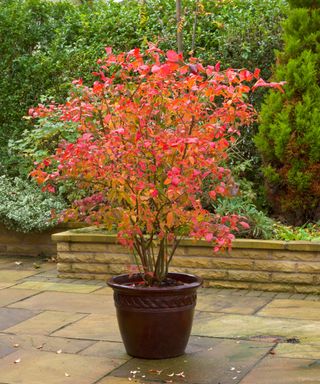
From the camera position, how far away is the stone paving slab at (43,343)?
5.18m

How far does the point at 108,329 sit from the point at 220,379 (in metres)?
1.40

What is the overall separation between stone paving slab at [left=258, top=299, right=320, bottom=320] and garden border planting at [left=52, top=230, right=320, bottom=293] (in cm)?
35

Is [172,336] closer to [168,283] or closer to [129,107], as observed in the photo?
[168,283]

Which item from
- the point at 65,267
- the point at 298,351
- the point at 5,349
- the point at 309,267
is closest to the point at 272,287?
the point at 309,267

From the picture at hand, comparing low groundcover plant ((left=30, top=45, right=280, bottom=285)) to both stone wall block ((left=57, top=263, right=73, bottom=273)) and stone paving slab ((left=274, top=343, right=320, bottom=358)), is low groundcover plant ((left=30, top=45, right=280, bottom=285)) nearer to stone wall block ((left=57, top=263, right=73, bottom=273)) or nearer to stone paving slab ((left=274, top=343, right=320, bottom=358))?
stone paving slab ((left=274, top=343, right=320, bottom=358))

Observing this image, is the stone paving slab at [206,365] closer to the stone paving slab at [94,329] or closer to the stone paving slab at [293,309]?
the stone paving slab at [94,329]

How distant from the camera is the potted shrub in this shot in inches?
184

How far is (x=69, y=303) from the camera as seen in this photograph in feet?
21.5

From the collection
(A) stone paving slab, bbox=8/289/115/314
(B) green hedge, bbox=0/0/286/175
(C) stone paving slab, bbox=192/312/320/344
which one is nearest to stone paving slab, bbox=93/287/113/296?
(A) stone paving slab, bbox=8/289/115/314

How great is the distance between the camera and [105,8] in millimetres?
10508

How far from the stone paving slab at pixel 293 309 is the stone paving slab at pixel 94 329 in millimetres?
1202

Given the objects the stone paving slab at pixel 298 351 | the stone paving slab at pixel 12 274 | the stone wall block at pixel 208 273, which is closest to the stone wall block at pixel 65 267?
the stone paving slab at pixel 12 274

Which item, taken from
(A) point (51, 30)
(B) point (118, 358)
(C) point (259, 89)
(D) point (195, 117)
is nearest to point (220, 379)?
(B) point (118, 358)

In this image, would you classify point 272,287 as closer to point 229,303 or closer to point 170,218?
point 229,303
